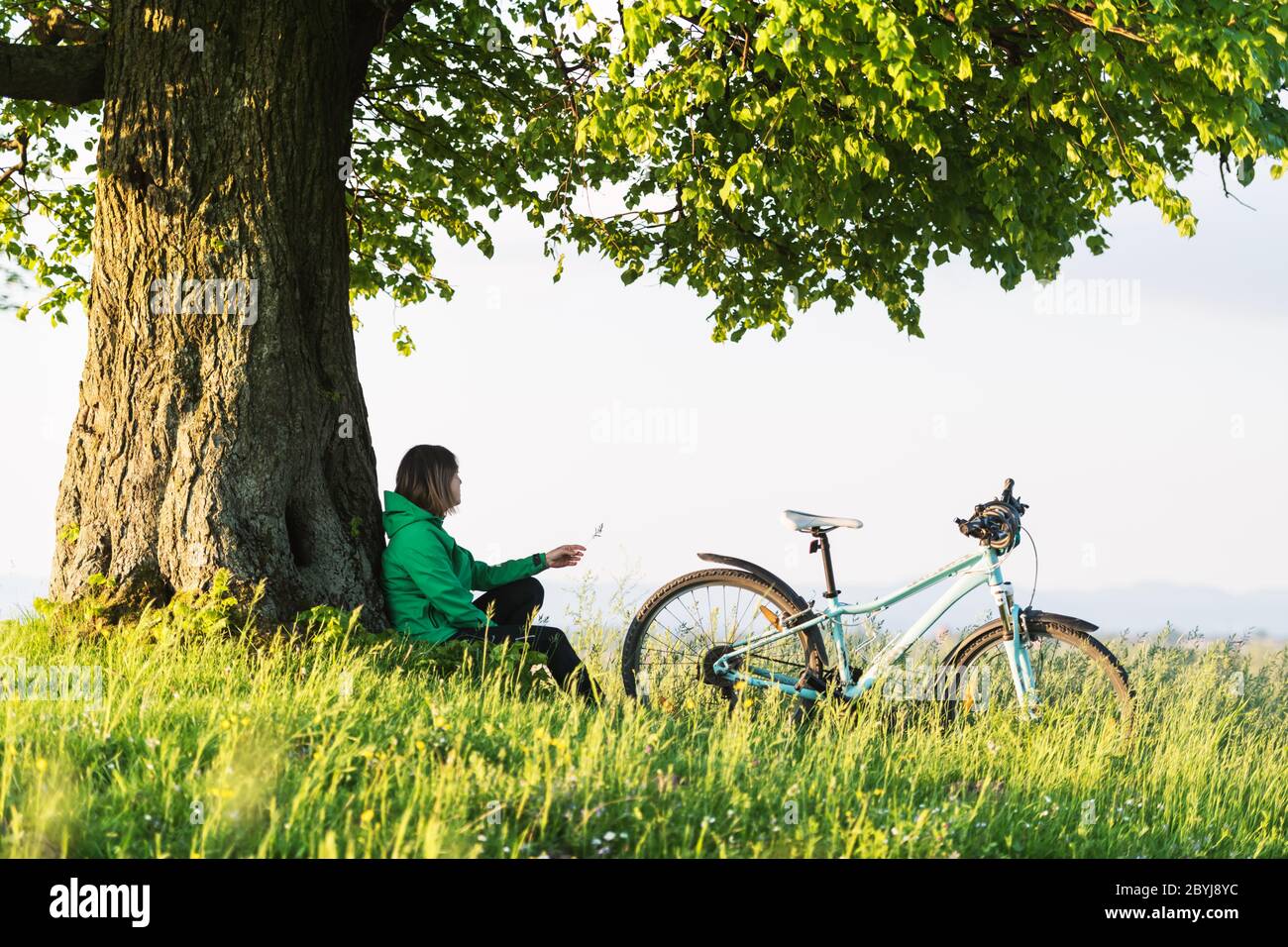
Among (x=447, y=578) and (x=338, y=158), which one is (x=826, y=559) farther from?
(x=338, y=158)

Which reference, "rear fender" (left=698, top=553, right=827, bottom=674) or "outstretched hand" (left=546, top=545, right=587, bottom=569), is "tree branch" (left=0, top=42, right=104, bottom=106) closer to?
"outstretched hand" (left=546, top=545, right=587, bottom=569)

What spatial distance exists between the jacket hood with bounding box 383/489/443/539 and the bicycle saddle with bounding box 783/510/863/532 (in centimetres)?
237

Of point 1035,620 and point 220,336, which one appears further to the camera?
point 220,336

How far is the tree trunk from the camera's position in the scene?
27.0 ft

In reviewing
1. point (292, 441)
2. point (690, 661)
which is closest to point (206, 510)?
point (292, 441)

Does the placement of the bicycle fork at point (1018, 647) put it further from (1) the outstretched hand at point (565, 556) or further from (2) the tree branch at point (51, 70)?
(2) the tree branch at point (51, 70)

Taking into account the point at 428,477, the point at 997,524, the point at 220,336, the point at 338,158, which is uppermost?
the point at 338,158

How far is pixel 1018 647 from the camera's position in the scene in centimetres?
766

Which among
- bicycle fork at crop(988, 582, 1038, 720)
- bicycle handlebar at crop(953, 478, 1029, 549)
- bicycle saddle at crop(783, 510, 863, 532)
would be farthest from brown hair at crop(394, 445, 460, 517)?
bicycle fork at crop(988, 582, 1038, 720)

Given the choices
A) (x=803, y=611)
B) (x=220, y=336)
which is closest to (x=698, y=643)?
(x=803, y=611)

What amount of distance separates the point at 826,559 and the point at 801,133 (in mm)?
3082

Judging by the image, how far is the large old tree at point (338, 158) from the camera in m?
7.76
